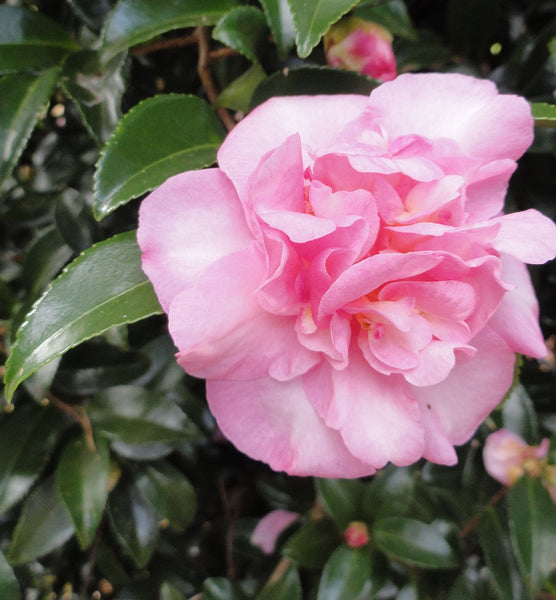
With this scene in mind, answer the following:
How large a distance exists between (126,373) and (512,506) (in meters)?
0.48

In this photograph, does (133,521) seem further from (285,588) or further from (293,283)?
(293,283)

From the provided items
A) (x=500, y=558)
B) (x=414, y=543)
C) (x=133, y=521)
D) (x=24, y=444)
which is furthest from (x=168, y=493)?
(x=500, y=558)

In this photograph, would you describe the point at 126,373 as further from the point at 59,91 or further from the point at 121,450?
the point at 59,91

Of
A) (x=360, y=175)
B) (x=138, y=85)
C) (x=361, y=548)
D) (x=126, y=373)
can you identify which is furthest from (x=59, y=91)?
(x=361, y=548)

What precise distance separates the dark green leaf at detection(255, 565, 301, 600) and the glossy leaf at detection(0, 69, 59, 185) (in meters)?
0.58

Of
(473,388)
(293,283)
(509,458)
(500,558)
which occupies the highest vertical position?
(293,283)

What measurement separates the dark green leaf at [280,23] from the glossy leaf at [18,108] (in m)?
0.24

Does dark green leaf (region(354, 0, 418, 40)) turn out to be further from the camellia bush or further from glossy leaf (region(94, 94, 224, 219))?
glossy leaf (region(94, 94, 224, 219))

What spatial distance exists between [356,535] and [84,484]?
34 centimetres

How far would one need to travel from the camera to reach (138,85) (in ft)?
2.48

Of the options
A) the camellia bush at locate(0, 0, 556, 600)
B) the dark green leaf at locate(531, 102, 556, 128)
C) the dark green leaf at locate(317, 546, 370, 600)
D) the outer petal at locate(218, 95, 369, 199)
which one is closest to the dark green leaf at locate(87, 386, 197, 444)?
the camellia bush at locate(0, 0, 556, 600)

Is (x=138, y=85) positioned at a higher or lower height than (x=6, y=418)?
higher

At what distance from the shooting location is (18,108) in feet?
1.88

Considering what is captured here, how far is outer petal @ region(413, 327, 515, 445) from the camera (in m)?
0.45
